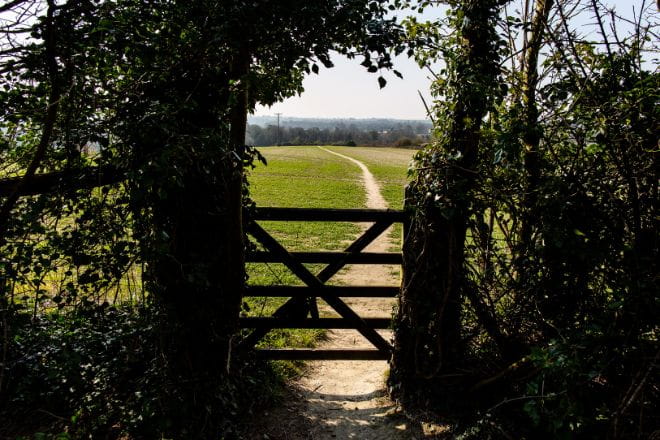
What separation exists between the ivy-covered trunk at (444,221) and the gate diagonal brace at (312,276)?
359 millimetres

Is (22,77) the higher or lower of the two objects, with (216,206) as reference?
higher

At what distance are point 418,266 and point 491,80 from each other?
2.02 metres

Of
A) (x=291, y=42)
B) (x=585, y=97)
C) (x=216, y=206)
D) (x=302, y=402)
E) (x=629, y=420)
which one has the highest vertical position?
(x=291, y=42)

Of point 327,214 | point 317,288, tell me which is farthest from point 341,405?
point 327,214

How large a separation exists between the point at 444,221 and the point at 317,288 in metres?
1.64

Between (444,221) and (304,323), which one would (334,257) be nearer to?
(304,323)

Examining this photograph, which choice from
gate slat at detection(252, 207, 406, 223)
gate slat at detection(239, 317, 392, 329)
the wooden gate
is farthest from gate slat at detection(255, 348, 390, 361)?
gate slat at detection(252, 207, 406, 223)

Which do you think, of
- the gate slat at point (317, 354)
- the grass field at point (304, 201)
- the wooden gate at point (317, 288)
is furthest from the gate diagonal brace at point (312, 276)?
the grass field at point (304, 201)

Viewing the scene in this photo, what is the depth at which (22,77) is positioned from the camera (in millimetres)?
3137

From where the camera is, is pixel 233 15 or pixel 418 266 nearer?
pixel 233 15

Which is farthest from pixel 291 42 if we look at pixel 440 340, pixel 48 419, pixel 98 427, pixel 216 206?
pixel 48 419

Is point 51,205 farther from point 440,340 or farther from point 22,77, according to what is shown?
point 440,340

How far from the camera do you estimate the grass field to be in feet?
24.1

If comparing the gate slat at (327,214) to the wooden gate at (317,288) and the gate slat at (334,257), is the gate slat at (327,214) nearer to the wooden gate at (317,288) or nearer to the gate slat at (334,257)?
the wooden gate at (317,288)
